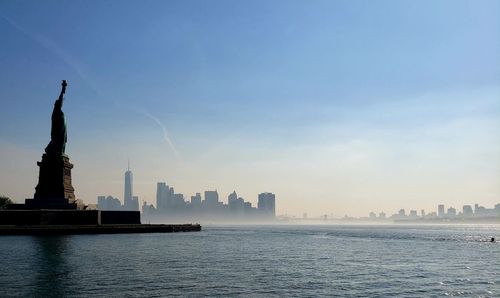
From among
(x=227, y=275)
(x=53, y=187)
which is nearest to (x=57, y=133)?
(x=53, y=187)

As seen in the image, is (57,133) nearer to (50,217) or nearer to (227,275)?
(50,217)

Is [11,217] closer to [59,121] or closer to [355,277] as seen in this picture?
[59,121]

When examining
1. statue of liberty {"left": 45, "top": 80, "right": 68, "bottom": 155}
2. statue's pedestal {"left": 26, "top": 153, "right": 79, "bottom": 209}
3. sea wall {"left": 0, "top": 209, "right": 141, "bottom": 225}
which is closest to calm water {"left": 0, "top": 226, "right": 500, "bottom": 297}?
sea wall {"left": 0, "top": 209, "right": 141, "bottom": 225}

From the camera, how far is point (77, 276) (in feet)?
110

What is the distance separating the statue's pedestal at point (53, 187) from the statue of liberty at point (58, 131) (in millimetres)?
1329

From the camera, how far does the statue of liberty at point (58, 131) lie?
8762 cm

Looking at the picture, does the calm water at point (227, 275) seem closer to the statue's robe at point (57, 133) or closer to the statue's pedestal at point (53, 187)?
the statue's pedestal at point (53, 187)

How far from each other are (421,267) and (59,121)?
71.2 m

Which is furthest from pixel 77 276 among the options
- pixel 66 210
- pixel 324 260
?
pixel 66 210

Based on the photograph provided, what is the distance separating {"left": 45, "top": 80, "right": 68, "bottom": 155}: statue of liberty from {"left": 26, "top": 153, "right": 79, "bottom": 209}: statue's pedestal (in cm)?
133

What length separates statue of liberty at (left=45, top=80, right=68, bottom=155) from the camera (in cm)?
8762

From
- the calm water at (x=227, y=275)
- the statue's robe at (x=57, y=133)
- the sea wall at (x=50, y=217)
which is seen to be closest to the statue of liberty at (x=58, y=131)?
the statue's robe at (x=57, y=133)

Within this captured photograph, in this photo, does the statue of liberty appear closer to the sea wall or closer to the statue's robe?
the statue's robe

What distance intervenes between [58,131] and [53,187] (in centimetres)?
1125
